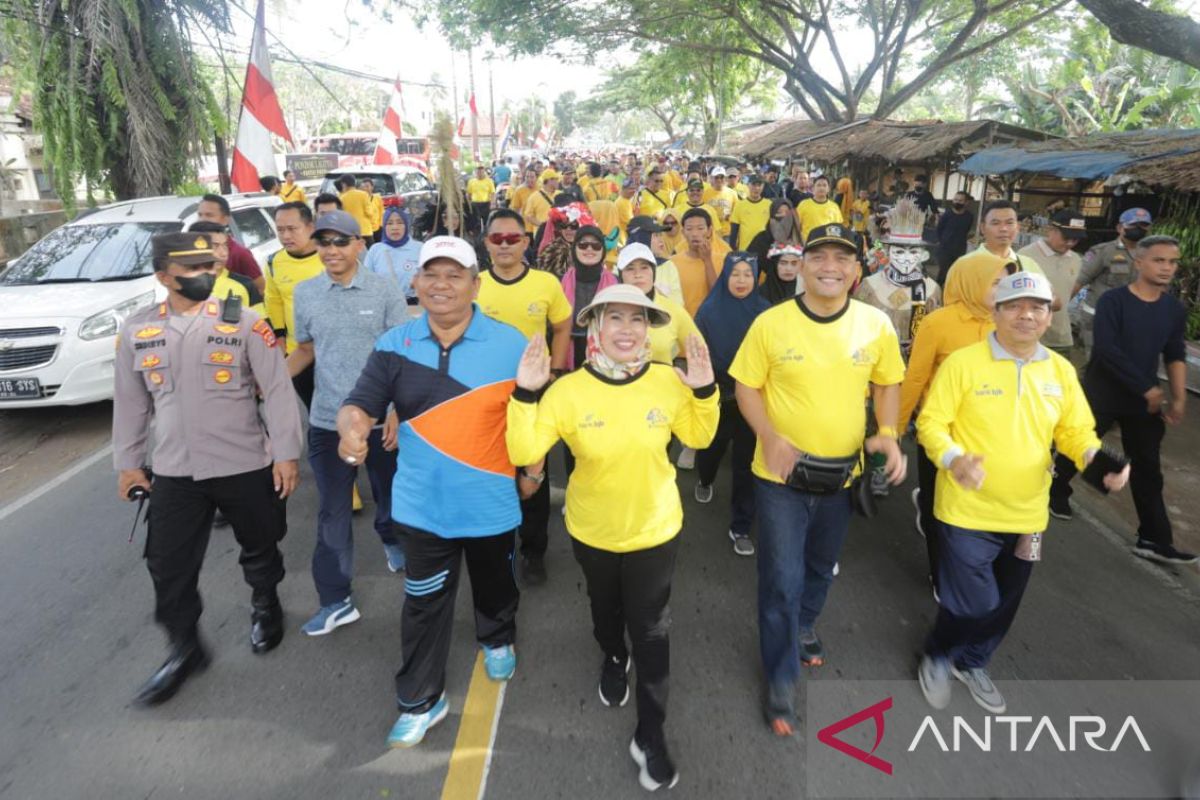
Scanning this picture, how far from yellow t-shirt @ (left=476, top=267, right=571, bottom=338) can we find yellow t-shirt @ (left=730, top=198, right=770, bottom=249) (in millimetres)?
4759

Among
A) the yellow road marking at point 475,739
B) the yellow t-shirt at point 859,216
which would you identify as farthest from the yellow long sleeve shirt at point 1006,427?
the yellow t-shirt at point 859,216

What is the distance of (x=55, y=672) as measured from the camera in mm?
3230

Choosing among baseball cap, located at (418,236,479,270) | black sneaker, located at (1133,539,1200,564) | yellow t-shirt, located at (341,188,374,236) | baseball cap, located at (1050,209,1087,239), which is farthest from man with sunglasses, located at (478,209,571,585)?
yellow t-shirt, located at (341,188,374,236)

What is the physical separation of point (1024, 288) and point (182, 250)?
3.29 meters

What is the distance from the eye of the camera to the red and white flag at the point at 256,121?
6.57m

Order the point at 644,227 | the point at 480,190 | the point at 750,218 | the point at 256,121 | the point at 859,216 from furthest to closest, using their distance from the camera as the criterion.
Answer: the point at 480,190 < the point at 859,216 < the point at 750,218 < the point at 256,121 < the point at 644,227

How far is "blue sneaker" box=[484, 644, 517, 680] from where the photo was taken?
3.16 m

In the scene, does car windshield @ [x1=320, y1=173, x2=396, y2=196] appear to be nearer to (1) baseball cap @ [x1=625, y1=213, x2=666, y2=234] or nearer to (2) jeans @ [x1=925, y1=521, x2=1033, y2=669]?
(1) baseball cap @ [x1=625, y1=213, x2=666, y2=234]

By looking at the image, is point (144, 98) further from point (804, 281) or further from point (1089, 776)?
point (1089, 776)

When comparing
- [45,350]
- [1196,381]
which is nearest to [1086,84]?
[1196,381]

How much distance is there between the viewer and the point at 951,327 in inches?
140

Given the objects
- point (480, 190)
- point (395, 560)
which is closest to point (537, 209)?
point (480, 190)

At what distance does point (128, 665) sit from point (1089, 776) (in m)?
4.01

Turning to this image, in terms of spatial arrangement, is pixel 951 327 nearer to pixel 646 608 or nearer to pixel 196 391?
pixel 646 608
